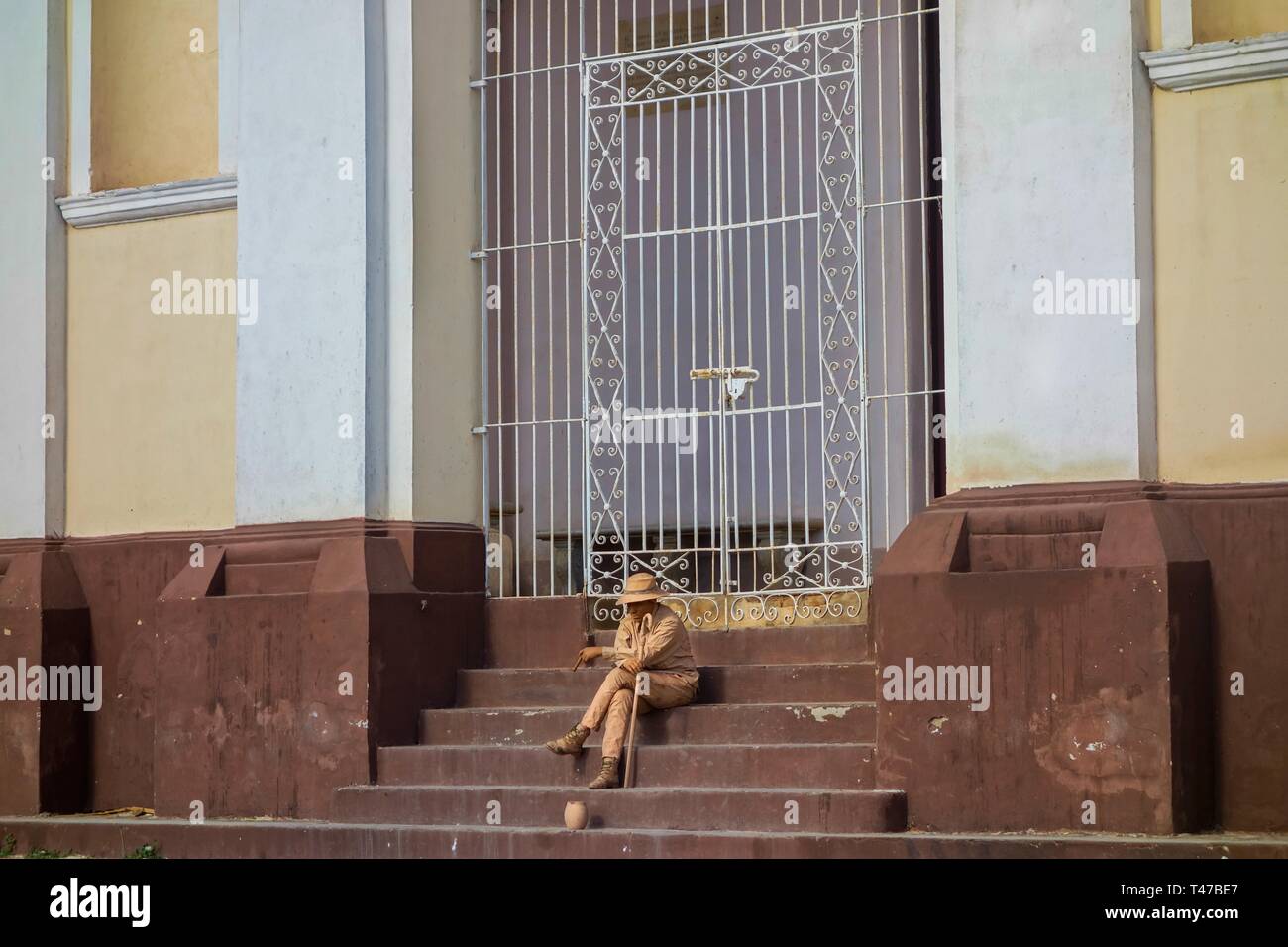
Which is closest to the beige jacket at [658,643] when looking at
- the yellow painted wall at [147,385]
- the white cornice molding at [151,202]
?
the yellow painted wall at [147,385]

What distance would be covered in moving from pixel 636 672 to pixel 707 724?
20.7 inches

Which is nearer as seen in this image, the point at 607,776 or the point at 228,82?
the point at 607,776

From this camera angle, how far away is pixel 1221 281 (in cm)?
999

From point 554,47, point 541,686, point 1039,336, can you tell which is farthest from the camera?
point 554,47

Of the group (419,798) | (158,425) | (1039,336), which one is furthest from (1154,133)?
(158,425)

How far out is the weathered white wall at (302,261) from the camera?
12.1 metres

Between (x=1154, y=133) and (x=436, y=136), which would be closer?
(x=1154, y=133)

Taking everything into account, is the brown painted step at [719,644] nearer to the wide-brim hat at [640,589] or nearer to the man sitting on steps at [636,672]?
the man sitting on steps at [636,672]

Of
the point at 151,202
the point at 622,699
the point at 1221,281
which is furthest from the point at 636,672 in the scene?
the point at 151,202

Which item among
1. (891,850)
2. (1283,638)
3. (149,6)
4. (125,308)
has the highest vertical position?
(149,6)

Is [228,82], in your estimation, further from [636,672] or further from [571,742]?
[571,742]

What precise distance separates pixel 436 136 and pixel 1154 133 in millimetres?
4679

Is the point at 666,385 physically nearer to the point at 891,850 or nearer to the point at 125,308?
the point at 125,308

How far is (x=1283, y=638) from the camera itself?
9547 mm
